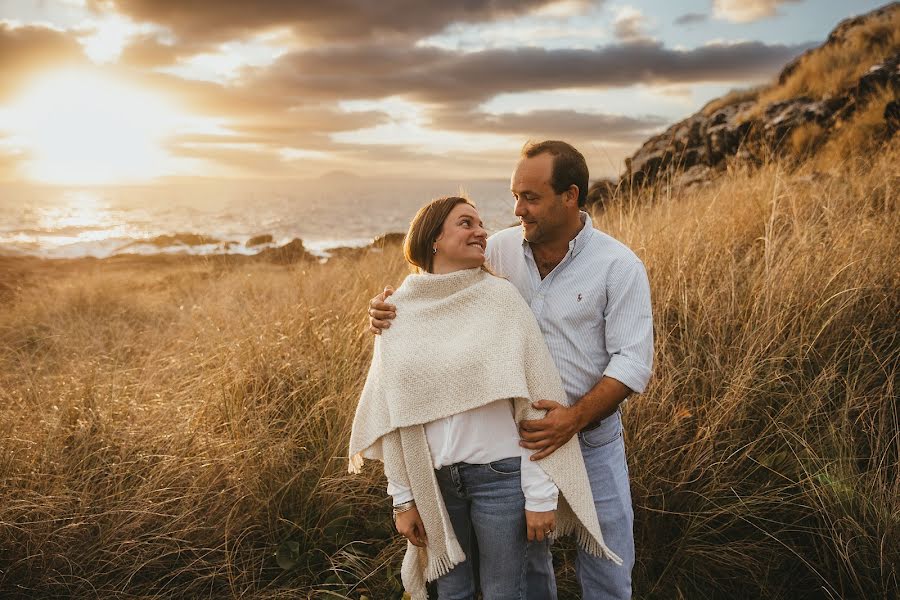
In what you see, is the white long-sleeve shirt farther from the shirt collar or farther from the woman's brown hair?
the shirt collar

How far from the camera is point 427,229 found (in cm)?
234

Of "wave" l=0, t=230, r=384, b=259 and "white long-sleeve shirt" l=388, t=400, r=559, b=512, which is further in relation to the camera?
"wave" l=0, t=230, r=384, b=259

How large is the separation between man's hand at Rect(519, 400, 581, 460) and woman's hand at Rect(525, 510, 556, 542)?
202 millimetres

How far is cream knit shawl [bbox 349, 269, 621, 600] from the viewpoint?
6.96 ft

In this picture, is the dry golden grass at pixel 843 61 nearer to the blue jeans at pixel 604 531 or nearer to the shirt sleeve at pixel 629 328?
the shirt sleeve at pixel 629 328

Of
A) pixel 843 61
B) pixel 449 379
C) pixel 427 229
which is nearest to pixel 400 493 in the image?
pixel 449 379

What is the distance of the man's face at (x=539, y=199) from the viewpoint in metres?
2.50

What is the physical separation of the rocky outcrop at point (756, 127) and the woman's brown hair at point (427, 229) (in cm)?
629

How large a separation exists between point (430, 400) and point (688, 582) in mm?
1827

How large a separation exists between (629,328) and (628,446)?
1136mm

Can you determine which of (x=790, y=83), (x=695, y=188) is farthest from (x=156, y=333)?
(x=790, y=83)

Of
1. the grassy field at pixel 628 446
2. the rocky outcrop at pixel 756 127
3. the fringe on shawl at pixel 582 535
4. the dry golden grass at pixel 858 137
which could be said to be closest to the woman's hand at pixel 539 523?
the fringe on shawl at pixel 582 535

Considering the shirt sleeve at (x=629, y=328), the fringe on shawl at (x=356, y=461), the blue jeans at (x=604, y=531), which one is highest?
the shirt sleeve at (x=629, y=328)

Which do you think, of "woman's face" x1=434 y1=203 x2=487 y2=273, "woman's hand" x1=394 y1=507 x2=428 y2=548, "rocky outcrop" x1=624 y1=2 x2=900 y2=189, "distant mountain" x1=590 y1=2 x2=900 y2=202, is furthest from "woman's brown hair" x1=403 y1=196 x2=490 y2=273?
"rocky outcrop" x1=624 y1=2 x2=900 y2=189
